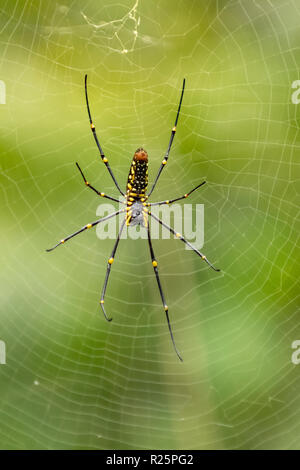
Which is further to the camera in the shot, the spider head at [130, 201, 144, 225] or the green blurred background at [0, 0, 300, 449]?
the spider head at [130, 201, 144, 225]

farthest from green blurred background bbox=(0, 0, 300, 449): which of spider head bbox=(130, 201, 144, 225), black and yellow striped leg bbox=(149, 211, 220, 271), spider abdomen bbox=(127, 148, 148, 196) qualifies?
spider abdomen bbox=(127, 148, 148, 196)

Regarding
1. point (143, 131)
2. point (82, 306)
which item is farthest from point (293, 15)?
point (82, 306)

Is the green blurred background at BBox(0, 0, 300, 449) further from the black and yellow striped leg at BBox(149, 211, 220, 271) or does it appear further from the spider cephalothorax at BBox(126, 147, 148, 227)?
the spider cephalothorax at BBox(126, 147, 148, 227)

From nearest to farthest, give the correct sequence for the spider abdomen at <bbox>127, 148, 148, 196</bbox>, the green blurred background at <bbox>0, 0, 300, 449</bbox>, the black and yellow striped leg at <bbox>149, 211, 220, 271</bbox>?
1. the spider abdomen at <bbox>127, 148, 148, 196</bbox>
2. the green blurred background at <bbox>0, 0, 300, 449</bbox>
3. the black and yellow striped leg at <bbox>149, 211, 220, 271</bbox>

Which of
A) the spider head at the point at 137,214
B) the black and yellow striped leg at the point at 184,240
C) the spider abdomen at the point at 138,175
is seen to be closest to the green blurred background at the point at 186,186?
the black and yellow striped leg at the point at 184,240

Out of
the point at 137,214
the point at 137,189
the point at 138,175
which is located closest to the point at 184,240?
the point at 137,214

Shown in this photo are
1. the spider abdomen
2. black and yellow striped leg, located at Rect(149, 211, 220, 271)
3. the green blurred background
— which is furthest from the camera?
black and yellow striped leg, located at Rect(149, 211, 220, 271)

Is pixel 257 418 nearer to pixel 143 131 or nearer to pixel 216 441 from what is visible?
pixel 216 441

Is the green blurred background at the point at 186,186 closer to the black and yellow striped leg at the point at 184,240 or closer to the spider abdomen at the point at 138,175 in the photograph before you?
the black and yellow striped leg at the point at 184,240
